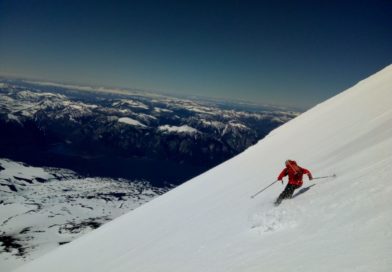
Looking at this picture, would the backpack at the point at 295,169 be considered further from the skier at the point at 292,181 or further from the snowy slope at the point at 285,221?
the snowy slope at the point at 285,221

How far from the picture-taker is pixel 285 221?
34.8ft

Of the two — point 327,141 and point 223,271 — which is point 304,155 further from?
point 223,271

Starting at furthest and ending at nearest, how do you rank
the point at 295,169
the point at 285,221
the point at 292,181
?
the point at 295,169 → the point at 292,181 → the point at 285,221

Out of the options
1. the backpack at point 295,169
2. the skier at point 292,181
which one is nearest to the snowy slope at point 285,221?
the skier at point 292,181

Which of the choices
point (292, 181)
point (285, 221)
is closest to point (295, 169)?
point (292, 181)

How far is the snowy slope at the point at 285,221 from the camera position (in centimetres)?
751

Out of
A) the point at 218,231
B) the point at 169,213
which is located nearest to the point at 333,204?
the point at 218,231

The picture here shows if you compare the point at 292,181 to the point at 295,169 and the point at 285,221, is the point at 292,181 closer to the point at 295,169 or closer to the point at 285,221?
the point at 295,169

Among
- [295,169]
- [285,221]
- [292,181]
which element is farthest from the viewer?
[295,169]

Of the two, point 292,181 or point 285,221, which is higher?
point 292,181

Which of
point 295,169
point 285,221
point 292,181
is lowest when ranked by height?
point 285,221

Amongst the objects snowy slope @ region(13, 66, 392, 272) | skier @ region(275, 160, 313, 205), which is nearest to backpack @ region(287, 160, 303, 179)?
skier @ region(275, 160, 313, 205)

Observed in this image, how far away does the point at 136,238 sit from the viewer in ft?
66.3

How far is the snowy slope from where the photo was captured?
751cm
